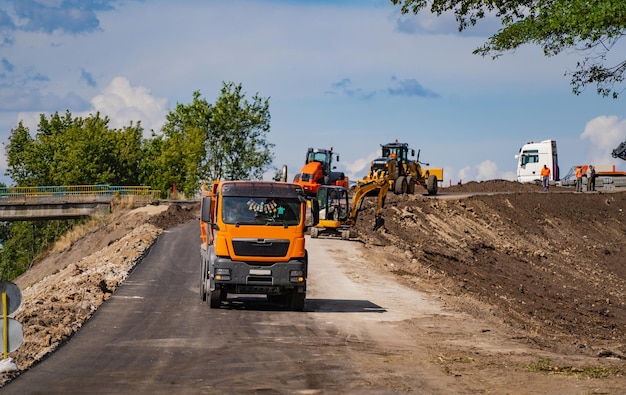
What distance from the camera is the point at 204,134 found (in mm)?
104688

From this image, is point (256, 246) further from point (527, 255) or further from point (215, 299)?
point (527, 255)

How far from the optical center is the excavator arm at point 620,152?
200 feet

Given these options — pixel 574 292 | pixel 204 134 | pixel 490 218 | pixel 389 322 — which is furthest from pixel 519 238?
pixel 204 134

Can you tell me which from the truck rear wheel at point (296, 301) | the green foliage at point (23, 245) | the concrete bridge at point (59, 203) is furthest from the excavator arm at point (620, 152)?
the green foliage at point (23, 245)

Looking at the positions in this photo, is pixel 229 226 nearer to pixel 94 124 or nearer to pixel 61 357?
pixel 61 357

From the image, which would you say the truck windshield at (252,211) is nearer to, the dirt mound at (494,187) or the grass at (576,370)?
the grass at (576,370)

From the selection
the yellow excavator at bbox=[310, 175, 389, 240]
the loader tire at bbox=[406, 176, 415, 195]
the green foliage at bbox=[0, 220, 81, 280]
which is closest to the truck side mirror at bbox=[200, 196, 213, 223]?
the yellow excavator at bbox=[310, 175, 389, 240]

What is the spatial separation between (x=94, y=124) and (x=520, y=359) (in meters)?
104

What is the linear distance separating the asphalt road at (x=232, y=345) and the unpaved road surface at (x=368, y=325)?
1.3 inches

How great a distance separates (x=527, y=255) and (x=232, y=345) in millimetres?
29866

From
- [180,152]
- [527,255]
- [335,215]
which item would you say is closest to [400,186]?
[527,255]

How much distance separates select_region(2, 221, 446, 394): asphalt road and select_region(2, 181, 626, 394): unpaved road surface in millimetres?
32

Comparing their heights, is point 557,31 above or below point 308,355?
above

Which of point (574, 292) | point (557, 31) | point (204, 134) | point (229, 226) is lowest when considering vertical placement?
point (574, 292)
